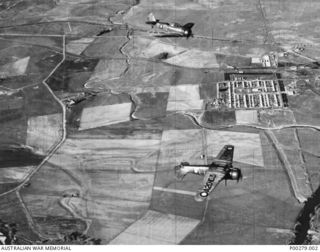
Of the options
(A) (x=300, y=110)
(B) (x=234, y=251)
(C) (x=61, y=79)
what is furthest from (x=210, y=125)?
(C) (x=61, y=79)

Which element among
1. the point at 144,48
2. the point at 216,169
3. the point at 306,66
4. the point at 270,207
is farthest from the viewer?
the point at 144,48

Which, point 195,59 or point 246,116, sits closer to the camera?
point 246,116

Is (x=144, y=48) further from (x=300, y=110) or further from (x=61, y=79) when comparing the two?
(x=300, y=110)

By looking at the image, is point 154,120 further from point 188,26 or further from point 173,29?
point 188,26

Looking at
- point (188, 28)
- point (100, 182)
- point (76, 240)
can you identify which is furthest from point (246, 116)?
point (76, 240)

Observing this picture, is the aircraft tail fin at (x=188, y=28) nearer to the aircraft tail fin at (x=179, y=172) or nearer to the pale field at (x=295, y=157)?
the pale field at (x=295, y=157)

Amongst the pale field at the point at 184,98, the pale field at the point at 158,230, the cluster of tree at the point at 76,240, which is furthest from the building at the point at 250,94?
the cluster of tree at the point at 76,240
